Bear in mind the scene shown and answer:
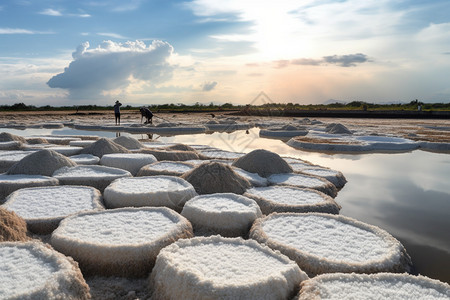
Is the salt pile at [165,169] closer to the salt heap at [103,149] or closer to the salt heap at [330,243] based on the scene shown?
the salt heap at [103,149]

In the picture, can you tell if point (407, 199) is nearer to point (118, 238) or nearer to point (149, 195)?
point (149, 195)

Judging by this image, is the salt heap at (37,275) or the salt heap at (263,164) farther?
the salt heap at (263,164)

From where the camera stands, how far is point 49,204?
337cm

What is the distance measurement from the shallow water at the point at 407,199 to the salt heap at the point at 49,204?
281 cm

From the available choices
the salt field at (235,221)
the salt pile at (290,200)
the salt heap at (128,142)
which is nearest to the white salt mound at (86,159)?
the salt field at (235,221)

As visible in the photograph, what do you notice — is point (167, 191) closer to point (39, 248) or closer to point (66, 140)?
point (39, 248)

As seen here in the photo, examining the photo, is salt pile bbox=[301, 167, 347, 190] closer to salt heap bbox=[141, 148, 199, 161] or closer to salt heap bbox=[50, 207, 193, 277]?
salt heap bbox=[141, 148, 199, 161]

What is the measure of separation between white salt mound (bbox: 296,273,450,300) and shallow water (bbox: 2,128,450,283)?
Result: 0.78 m

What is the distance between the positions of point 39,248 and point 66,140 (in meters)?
7.02

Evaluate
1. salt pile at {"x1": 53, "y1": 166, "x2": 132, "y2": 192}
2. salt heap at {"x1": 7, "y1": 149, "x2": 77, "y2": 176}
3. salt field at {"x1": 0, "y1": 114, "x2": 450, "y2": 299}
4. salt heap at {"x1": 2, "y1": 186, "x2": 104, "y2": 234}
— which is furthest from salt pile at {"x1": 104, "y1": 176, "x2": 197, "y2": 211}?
salt heap at {"x1": 7, "y1": 149, "x2": 77, "y2": 176}

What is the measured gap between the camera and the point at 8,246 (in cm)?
223

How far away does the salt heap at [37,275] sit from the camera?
1.74 m

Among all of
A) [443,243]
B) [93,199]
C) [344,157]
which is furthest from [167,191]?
[344,157]

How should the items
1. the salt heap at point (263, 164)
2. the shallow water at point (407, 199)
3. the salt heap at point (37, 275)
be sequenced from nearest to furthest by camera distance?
the salt heap at point (37, 275) → the shallow water at point (407, 199) → the salt heap at point (263, 164)
